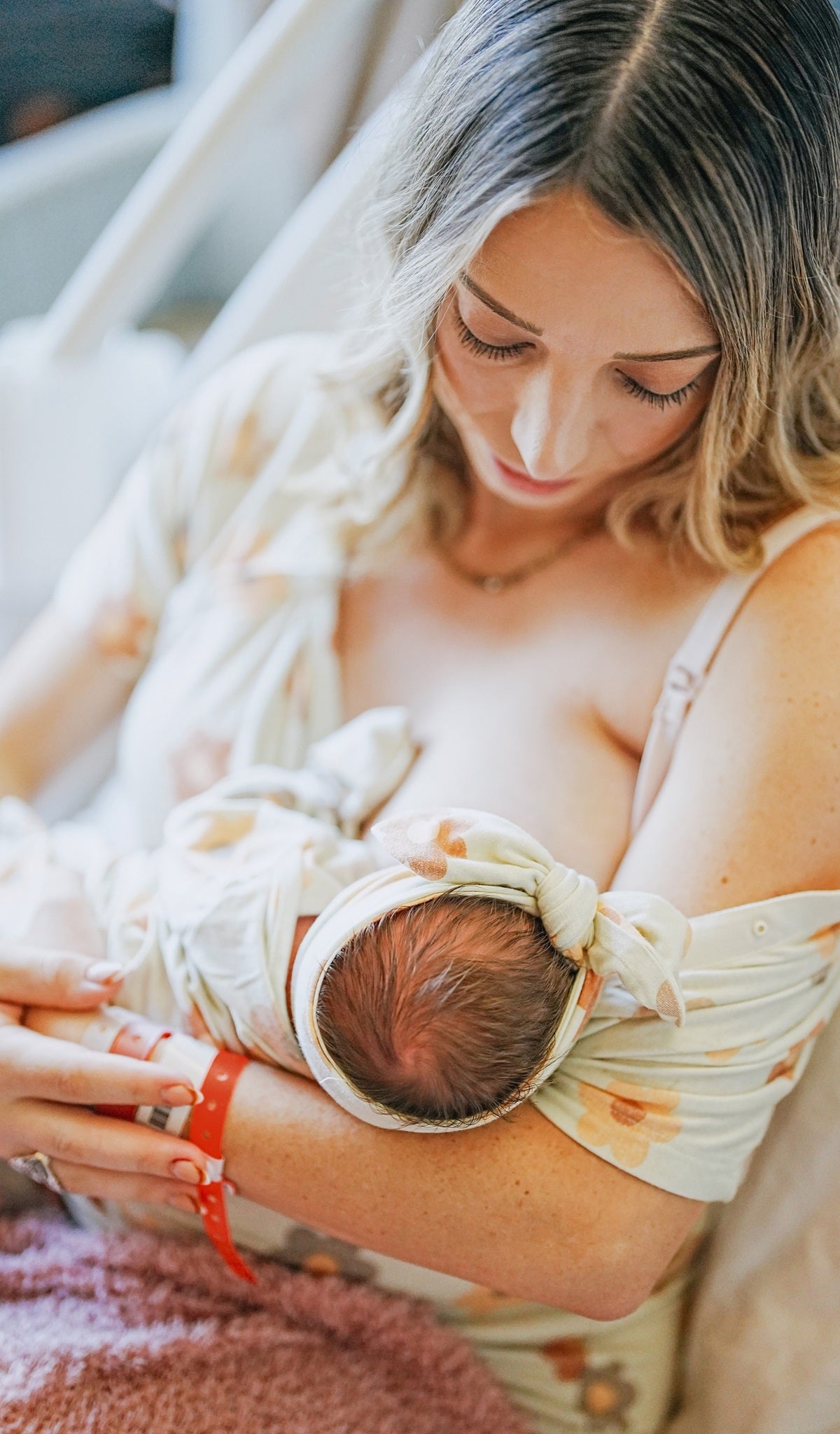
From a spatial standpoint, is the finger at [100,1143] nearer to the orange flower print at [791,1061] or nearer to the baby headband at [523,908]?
the baby headband at [523,908]

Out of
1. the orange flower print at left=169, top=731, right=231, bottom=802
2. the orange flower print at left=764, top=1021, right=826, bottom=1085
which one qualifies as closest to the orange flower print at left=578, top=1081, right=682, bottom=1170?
the orange flower print at left=764, top=1021, right=826, bottom=1085

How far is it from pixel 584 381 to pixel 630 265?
3.7 inches

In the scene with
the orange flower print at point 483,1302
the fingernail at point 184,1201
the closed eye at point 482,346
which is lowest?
the orange flower print at point 483,1302

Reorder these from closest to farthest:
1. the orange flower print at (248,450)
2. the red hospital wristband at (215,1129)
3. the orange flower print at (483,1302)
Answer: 1. the red hospital wristband at (215,1129)
2. the orange flower print at (483,1302)
3. the orange flower print at (248,450)

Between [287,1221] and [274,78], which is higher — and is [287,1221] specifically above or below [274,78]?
below

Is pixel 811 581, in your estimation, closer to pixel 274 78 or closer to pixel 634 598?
pixel 634 598

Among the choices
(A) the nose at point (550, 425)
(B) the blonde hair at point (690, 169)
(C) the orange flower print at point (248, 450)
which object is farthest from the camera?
(C) the orange flower print at point (248, 450)

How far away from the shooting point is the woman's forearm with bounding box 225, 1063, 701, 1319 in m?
0.95

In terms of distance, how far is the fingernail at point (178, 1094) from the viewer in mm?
997

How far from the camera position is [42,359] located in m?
1.64

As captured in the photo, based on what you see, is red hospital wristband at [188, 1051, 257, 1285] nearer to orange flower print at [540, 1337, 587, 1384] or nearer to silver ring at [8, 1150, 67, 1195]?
silver ring at [8, 1150, 67, 1195]

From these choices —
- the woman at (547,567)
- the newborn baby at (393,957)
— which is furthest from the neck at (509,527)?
the newborn baby at (393,957)

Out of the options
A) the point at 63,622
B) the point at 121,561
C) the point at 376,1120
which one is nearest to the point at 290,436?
the point at 121,561

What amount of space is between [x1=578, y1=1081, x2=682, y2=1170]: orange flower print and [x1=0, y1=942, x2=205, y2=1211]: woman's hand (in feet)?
1.08
